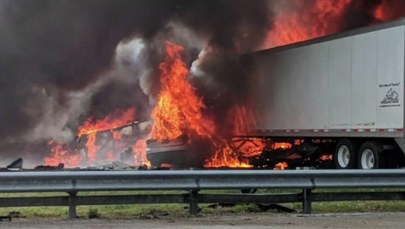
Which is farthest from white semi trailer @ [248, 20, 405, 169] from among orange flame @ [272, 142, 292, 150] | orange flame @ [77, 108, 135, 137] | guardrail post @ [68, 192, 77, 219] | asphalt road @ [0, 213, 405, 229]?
guardrail post @ [68, 192, 77, 219]

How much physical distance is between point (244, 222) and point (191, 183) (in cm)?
92

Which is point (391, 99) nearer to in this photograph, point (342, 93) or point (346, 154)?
point (342, 93)

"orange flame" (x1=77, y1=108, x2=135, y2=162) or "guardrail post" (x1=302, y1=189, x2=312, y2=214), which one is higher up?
"orange flame" (x1=77, y1=108, x2=135, y2=162)

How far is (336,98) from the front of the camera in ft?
54.5

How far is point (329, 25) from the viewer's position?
870 inches

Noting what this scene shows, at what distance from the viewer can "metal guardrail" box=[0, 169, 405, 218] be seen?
8672 millimetres

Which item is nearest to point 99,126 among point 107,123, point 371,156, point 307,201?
point 107,123

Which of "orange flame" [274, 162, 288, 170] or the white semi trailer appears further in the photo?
"orange flame" [274, 162, 288, 170]

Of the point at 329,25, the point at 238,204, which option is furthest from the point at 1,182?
the point at 329,25

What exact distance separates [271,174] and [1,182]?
11.8ft

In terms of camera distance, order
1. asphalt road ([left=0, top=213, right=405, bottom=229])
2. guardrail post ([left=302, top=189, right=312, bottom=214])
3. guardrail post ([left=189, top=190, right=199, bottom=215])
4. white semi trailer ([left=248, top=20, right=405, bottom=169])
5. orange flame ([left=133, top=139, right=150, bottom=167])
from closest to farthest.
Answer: asphalt road ([left=0, top=213, right=405, bottom=229])
guardrail post ([left=189, top=190, right=199, bottom=215])
guardrail post ([left=302, top=189, right=312, bottom=214])
white semi trailer ([left=248, top=20, right=405, bottom=169])
orange flame ([left=133, top=139, right=150, bottom=167])

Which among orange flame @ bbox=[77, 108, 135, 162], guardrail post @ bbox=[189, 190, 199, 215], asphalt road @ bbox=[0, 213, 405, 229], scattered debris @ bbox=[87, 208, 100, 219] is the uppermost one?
orange flame @ bbox=[77, 108, 135, 162]

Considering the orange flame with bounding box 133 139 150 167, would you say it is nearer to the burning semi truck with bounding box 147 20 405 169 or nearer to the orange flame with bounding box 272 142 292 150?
the burning semi truck with bounding box 147 20 405 169

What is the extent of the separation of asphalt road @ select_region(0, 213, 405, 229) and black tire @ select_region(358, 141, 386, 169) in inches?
250
